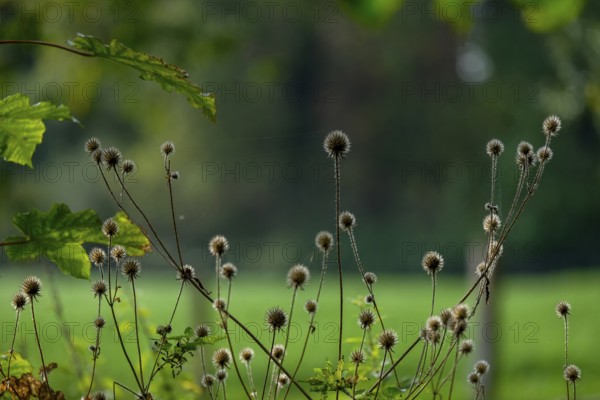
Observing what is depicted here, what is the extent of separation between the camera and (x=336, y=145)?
1327mm

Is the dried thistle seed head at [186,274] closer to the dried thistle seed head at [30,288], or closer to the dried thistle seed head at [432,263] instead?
the dried thistle seed head at [30,288]

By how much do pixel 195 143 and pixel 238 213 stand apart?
15.3ft

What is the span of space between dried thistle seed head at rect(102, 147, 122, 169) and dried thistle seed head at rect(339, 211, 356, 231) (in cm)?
41

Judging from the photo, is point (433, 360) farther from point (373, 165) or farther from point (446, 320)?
point (373, 165)

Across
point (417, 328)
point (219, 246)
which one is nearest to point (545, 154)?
point (219, 246)

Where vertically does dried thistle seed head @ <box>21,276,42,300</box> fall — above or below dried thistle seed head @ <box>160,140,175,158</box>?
below

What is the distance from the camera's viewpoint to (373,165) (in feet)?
99.7

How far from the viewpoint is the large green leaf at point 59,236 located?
43.2 inches

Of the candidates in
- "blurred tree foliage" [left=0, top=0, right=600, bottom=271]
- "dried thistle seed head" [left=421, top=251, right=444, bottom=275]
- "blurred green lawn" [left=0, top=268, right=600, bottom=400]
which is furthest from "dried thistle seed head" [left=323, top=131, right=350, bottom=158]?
"blurred tree foliage" [left=0, top=0, right=600, bottom=271]

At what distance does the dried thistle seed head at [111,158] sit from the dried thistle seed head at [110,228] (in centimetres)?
13

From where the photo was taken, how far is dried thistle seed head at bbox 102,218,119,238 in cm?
127

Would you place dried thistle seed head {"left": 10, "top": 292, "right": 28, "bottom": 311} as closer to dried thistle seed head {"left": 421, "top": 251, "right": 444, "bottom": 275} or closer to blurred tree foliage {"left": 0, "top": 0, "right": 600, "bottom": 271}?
dried thistle seed head {"left": 421, "top": 251, "right": 444, "bottom": 275}

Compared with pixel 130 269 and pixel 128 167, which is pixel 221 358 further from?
pixel 128 167

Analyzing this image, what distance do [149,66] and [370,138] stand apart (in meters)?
27.2
